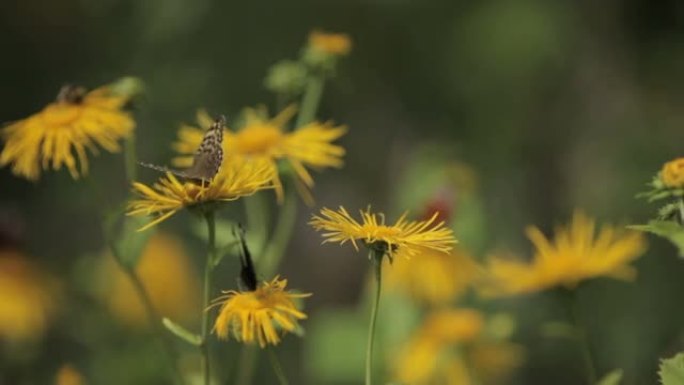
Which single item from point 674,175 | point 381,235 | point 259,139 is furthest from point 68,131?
point 674,175

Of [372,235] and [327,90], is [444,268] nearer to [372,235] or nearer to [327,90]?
[372,235]

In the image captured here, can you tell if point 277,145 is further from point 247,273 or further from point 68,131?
point 247,273

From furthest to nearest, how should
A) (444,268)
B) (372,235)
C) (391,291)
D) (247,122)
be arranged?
(391,291) → (444,268) → (247,122) → (372,235)

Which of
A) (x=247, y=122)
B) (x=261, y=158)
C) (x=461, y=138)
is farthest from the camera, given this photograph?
(x=461, y=138)

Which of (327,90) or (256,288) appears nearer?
(256,288)

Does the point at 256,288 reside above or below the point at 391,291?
below

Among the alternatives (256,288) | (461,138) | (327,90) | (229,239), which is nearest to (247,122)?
(229,239)
